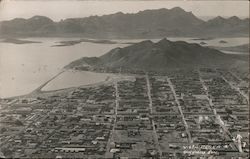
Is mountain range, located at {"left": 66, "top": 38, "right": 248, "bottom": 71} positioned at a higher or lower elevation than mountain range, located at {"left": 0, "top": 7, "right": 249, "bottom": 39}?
lower

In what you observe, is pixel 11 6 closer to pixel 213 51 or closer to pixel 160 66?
pixel 160 66

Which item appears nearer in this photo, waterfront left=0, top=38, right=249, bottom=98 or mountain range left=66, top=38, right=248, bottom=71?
mountain range left=66, top=38, right=248, bottom=71

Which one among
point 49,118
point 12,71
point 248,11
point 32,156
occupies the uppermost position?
point 248,11

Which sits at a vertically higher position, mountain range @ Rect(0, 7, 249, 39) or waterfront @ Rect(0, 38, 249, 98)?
mountain range @ Rect(0, 7, 249, 39)

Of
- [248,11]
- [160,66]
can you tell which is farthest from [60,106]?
[248,11]

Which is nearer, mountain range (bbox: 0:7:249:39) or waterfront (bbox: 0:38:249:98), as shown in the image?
mountain range (bbox: 0:7:249:39)

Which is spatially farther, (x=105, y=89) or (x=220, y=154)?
(x=105, y=89)
